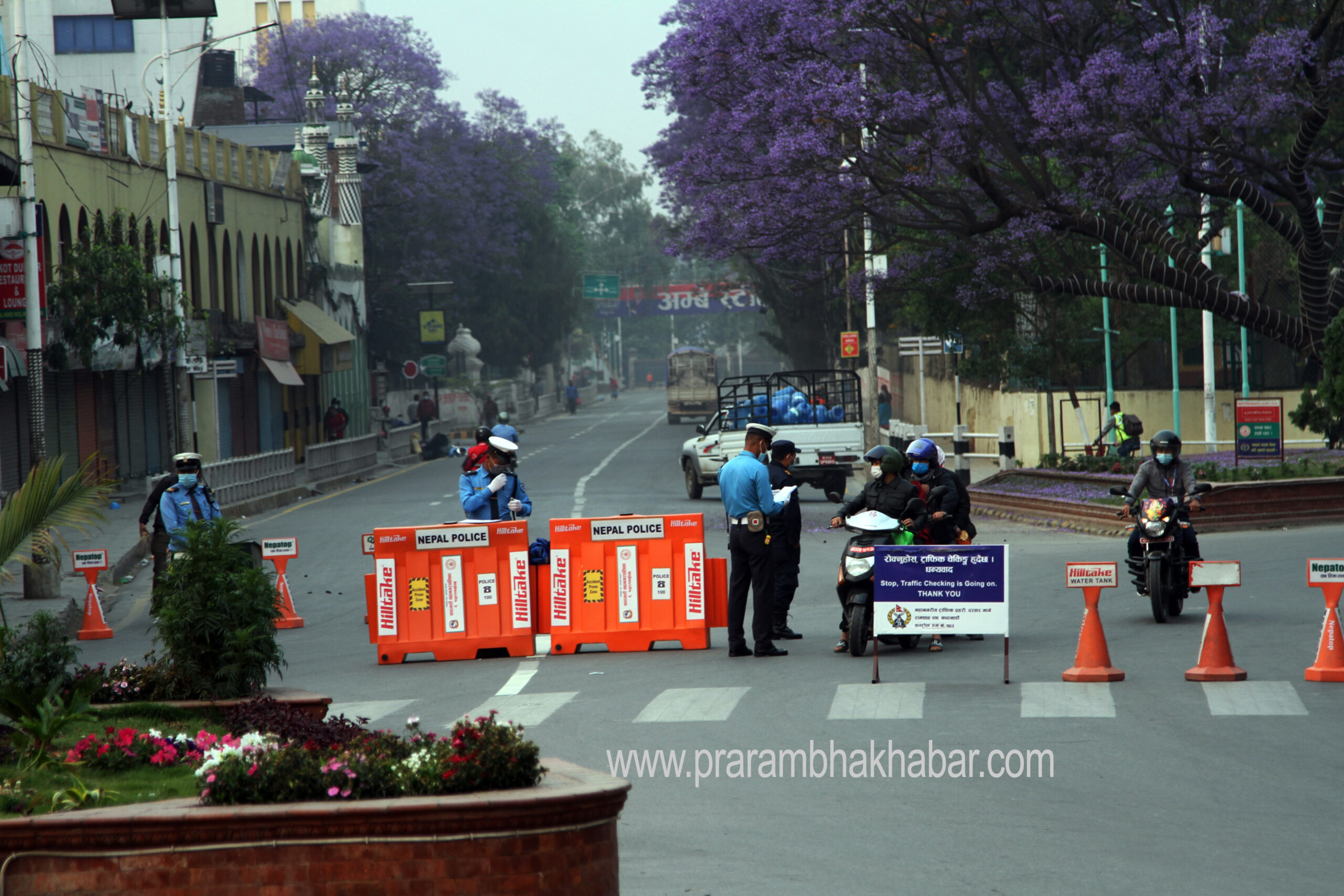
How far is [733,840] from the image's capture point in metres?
7.17

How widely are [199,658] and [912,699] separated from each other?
4.59 m

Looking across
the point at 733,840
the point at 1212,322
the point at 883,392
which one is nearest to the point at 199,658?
the point at 733,840

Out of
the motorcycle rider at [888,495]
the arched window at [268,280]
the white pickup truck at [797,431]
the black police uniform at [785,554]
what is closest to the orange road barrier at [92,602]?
the black police uniform at [785,554]

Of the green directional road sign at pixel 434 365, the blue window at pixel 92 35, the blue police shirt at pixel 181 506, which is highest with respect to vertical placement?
the blue window at pixel 92 35

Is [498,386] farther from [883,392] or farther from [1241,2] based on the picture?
[1241,2]

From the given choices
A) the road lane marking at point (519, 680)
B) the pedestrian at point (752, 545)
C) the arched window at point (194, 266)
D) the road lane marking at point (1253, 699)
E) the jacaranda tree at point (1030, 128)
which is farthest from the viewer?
the arched window at point (194, 266)

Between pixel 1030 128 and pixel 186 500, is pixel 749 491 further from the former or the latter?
pixel 1030 128

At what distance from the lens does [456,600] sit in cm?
1351

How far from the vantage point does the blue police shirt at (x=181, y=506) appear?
52.9ft

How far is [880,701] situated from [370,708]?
3510mm

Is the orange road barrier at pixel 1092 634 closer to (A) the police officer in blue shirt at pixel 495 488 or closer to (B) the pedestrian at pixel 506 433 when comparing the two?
(A) the police officer in blue shirt at pixel 495 488

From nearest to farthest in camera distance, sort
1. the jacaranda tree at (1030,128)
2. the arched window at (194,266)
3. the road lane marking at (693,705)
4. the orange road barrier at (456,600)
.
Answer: the road lane marking at (693,705) → the orange road barrier at (456,600) → the jacaranda tree at (1030,128) → the arched window at (194,266)

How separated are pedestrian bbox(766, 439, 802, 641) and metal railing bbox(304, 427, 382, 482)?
81.9 feet

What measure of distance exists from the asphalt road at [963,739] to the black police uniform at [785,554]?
0.33m
